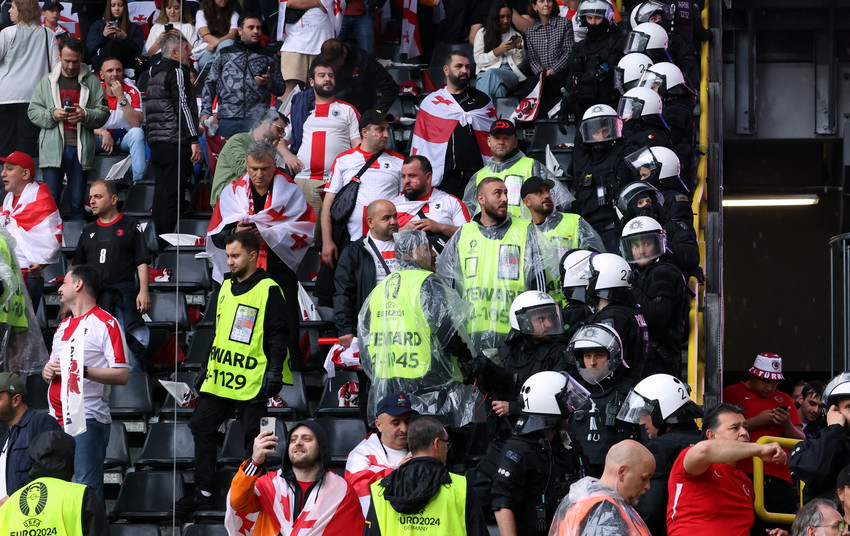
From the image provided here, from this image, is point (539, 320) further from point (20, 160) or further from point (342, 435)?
point (20, 160)

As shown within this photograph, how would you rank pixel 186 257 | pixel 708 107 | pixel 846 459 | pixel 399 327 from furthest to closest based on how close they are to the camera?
pixel 708 107 < pixel 186 257 < pixel 399 327 < pixel 846 459

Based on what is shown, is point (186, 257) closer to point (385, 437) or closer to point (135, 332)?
point (135, 332)

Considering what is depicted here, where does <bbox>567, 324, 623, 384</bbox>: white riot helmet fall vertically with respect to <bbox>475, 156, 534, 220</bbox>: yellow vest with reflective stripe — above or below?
below

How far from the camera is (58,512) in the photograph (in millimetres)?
6711

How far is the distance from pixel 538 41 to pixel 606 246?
2.94 meters

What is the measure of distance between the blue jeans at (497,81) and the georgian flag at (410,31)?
178cm

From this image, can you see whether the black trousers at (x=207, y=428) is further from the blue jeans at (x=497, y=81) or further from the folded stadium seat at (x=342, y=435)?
the blue jeans at (x=497, y=81)

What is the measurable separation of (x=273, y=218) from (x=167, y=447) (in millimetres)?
1833

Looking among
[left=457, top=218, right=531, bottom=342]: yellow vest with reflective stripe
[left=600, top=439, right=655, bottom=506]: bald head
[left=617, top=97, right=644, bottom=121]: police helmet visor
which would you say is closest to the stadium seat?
[left=457, top=218, right=531, bottom=342]: yellow vest with reflective stripe

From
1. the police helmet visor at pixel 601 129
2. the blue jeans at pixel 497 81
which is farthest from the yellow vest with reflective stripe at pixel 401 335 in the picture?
the blue jeans at pixel 497 81

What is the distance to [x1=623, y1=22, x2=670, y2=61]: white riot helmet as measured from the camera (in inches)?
473

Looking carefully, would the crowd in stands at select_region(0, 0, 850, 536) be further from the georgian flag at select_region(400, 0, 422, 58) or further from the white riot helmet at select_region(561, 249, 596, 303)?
the georgian flag at select_region(400, 0, 422, 58)

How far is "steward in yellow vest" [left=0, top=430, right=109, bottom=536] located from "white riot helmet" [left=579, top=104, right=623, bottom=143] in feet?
17.3

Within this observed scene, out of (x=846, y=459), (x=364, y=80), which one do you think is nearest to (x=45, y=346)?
(x=364, y=80)
